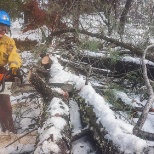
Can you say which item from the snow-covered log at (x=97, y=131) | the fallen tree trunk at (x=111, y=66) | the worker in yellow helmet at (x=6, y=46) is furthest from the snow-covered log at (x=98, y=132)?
the fallen tree trunk at (x=111, y=66)

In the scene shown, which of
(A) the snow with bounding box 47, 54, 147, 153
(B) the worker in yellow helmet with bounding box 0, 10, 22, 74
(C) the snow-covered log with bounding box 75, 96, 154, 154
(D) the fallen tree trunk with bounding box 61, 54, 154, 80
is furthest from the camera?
(D) the fallen tree trunk with bounding box 61, 54, 154, 80

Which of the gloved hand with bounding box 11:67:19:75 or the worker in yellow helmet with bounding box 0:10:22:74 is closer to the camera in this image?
the gloved hand with bounding box 11:67:19:75

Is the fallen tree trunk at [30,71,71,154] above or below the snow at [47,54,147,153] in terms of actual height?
below

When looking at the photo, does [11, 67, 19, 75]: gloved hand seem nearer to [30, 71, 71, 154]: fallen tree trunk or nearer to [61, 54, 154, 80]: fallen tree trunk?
[30, 71, 71, 154]: fallen tree trunk

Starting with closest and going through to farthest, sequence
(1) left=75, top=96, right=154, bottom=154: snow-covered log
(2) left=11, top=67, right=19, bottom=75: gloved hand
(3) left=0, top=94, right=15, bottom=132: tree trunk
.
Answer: (1) left=75, top=96, right=154, bottom=154: snow-covered log
(3) left=0, top=94, right=15, bottom=132: tree trunk
(2) left=11, top=67, right=19, bottom=75: gloved hand

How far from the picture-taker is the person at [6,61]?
137 inches

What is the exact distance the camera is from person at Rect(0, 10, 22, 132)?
348 centimetres

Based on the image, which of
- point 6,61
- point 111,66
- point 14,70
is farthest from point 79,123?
point 111,66

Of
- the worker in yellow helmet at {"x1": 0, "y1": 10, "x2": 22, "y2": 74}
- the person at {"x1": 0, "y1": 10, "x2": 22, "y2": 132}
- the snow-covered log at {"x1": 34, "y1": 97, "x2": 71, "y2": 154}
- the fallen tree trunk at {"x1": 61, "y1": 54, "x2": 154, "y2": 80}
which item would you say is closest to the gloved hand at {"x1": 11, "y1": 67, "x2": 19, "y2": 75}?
the person at {"x1": 0, "y1": 10, "x2": 22, "y2": 132}

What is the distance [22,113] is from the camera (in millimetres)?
3707

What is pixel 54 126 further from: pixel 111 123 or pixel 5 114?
pixel 5 114

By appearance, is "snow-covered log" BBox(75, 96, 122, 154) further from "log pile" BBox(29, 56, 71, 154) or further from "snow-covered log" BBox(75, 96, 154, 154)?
"log pile" BBox(29, 56, 71, 154)

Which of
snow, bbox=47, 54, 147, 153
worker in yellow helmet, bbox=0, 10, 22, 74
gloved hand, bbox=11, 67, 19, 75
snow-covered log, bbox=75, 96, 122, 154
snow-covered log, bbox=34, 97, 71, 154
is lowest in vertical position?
snow-covered log, bbox=75, 96, 122, 154

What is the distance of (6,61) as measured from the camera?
3.97 metres
